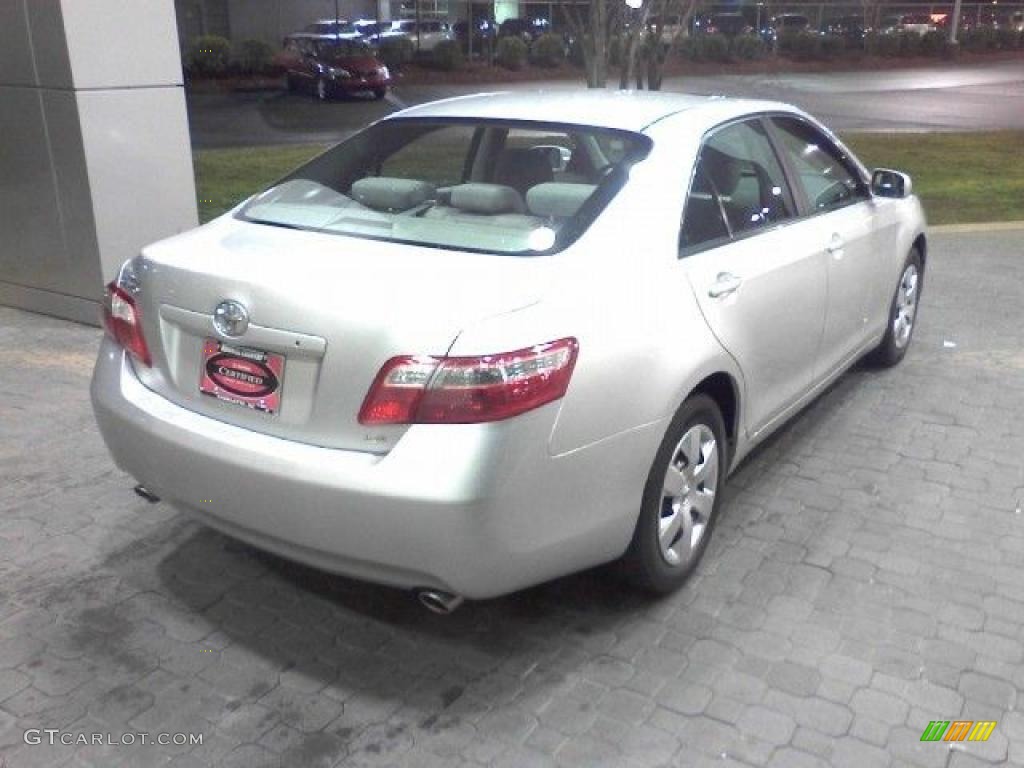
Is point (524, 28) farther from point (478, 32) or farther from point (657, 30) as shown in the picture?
point (657, 30)

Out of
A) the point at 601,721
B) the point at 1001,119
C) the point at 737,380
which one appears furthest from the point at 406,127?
the point at 1001,119

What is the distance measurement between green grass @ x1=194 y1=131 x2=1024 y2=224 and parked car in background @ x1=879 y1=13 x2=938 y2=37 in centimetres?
2936

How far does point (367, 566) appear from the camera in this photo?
283 centimetres

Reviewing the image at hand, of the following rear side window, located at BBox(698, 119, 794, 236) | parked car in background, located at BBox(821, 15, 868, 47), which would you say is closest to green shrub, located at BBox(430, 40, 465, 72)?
parked car in background, located at BBox(821, 15, 868, 47)

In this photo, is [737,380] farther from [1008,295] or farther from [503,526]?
[1008,295]

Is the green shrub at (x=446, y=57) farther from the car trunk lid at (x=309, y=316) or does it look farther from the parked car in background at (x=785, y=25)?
the car trunk lid at (x=309, y=316)

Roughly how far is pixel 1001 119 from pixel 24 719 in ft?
75.8

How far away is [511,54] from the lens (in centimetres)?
3181

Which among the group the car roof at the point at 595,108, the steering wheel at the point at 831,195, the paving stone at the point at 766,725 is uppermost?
the car roof at the point at 595,108

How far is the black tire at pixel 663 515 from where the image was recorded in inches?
128

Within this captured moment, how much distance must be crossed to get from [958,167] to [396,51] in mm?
19507

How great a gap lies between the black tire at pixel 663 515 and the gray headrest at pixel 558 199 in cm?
73

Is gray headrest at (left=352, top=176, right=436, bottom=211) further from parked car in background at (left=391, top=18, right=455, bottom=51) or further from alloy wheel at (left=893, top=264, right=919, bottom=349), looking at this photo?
parked car in background at (left=391, top=18, right=455, bottom=51)

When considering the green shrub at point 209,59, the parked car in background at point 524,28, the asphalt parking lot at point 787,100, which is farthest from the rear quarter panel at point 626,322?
the parked car in background at point 524,28
